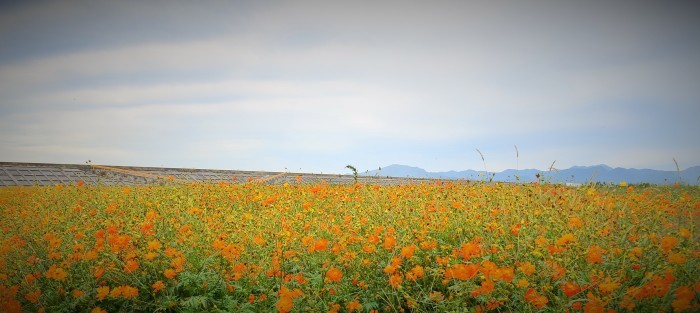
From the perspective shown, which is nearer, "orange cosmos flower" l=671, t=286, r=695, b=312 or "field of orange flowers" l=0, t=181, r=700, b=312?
"orange cosmos flower" l=671, t=286, r=695, b=312

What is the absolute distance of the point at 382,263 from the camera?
402cm

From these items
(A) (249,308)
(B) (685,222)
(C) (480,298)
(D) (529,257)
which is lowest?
(A) (249,308)

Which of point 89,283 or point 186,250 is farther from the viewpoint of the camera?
point 186,250

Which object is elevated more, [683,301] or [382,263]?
[683,301]

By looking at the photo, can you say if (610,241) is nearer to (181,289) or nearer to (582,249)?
(582,249)

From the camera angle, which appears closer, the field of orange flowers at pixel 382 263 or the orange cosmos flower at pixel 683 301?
the orange cosmos flower at pixel 683 301

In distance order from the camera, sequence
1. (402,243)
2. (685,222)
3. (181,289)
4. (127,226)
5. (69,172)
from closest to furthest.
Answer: (181,289), (402,243), (685,222), (127,226), (69,172)

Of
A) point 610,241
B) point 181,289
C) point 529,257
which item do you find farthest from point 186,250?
point 610,241

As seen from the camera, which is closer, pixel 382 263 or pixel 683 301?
pixel 683 301

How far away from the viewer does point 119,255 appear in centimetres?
403

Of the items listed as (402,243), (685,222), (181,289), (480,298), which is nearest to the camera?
(480,298)

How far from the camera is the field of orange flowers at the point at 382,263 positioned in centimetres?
302

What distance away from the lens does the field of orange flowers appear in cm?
302

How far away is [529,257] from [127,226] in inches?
189
